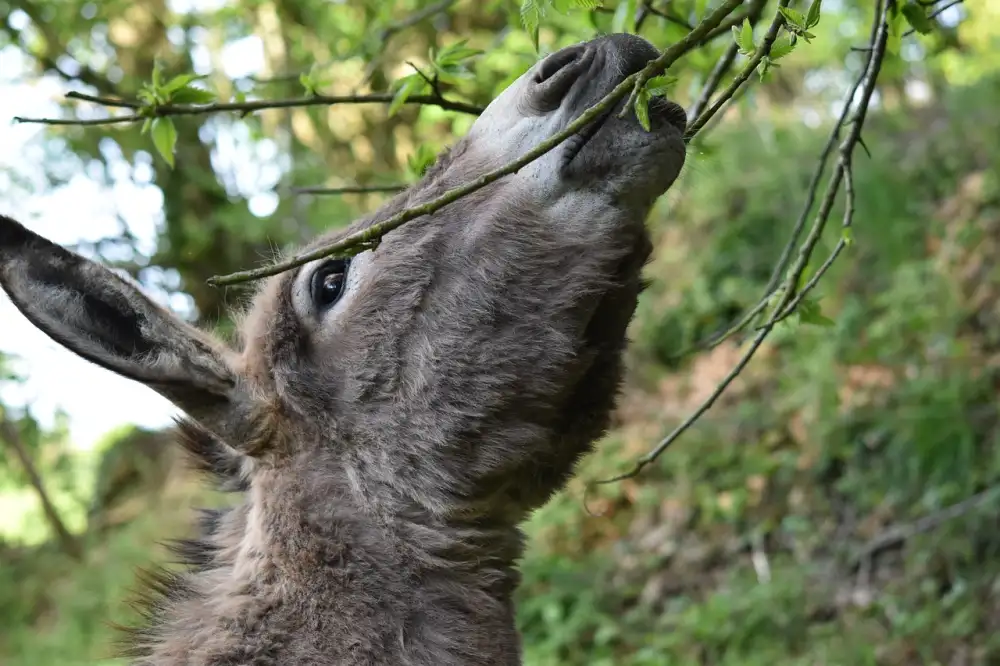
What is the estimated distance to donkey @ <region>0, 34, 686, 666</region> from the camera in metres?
2.24

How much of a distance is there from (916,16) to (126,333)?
2.07 m

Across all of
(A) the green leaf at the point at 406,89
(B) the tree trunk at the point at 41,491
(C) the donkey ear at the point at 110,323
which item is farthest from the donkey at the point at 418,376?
(B) the tree trunk at the point at 41,491

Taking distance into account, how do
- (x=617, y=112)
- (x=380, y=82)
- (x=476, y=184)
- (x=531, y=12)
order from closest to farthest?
(x=476, y=184)
(x=531, y=12)
(x=617, y=112)
(x=380, y=82)

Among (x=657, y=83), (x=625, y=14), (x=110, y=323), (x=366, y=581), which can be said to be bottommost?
(x=366, y=581)

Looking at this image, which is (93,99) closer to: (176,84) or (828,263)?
(176,84)

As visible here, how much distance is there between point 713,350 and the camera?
27.3 ft

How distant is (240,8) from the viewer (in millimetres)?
6934

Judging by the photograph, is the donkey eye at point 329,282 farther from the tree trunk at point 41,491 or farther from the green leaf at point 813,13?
the tree trunk at point 41,491

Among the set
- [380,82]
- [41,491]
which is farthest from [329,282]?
[41,491]

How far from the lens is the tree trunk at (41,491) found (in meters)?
8.25

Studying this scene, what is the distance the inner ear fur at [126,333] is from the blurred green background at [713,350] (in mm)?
1005

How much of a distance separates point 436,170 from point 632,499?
5496 millimetres

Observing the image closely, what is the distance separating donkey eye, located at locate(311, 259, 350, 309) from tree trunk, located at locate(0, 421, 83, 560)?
21.2ft

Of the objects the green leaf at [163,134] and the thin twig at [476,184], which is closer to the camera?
the thin twig at [476,184]
